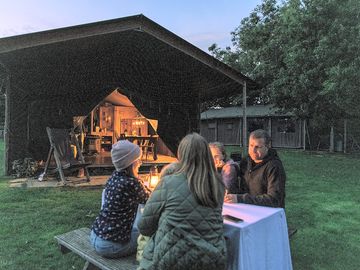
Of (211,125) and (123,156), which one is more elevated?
(211,125)

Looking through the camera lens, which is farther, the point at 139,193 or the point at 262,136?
the point at 262,136

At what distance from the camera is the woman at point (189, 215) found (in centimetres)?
205

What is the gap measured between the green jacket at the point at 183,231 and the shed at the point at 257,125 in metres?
20.5

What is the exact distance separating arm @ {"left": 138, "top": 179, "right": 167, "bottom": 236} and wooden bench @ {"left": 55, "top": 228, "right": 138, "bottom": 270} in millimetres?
592

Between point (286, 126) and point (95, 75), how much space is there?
17331 mm

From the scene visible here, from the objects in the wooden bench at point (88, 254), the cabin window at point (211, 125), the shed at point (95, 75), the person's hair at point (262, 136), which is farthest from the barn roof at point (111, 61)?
the cabin window at point (211, 125)

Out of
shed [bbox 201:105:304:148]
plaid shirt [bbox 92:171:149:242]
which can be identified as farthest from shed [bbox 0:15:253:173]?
shed [bbox 201:105:304:148]

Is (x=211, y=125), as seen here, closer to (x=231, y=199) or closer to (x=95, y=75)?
(x=95, y=75)

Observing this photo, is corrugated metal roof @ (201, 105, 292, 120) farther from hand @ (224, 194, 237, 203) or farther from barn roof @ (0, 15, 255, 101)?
hand @ (224, 194, 237, 203)

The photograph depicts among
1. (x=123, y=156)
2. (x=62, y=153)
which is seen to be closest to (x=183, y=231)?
(x=123, y=156)

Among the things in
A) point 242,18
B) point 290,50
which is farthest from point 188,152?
point 242,18

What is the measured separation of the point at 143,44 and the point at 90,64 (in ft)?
5.88

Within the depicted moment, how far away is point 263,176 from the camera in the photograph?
332 centimetres

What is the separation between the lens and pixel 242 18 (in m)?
25.3
